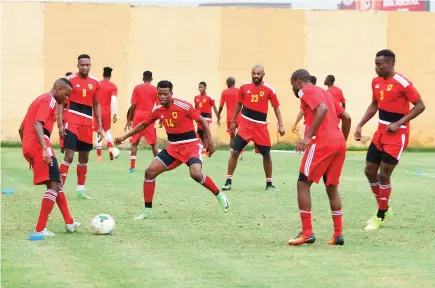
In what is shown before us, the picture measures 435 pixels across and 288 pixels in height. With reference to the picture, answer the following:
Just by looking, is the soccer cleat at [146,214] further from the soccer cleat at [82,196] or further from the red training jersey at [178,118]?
the soccer cleat at [82,196]

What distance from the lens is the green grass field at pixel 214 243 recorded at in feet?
28.7

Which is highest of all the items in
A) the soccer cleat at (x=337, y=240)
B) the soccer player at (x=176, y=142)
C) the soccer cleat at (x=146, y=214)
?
the soccer player at (x=176, y=142)

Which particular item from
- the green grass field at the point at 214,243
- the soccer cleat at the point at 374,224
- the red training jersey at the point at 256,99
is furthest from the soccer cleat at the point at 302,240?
the red training jersey at the point at 256,99

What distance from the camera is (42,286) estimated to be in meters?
8.33

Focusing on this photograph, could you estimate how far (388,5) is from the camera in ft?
167

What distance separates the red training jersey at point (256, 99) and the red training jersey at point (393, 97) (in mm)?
5377

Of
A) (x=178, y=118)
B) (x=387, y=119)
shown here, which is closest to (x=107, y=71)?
(x=178, y=118)

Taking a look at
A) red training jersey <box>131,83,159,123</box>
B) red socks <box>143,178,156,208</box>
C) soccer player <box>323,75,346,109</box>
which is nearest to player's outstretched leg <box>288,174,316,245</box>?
red socks <box>143,178,156,208</box>

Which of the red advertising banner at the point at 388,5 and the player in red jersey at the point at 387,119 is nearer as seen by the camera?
the player in red jersey at the point at 387,119

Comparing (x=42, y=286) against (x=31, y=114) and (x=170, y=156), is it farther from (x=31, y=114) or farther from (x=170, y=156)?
(x=170, y=156)

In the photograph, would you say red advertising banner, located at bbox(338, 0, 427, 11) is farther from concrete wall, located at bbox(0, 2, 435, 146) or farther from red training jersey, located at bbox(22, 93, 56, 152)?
red training jersey, located at bbox(22, 93, 56, 152)

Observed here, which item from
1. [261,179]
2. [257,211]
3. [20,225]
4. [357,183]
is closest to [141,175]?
[261,179]

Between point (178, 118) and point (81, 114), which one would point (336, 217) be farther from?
point (81, 114)

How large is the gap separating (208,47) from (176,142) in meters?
20.8
